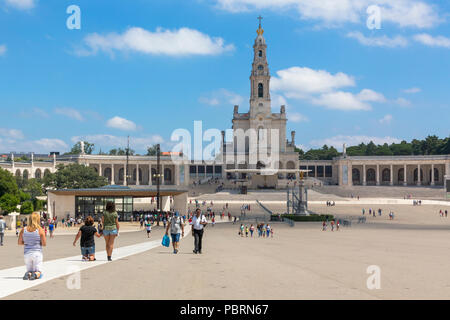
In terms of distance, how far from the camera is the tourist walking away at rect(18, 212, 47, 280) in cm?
905

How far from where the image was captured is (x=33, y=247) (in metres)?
9.24

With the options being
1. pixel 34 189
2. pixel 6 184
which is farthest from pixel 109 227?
pixel 34 189

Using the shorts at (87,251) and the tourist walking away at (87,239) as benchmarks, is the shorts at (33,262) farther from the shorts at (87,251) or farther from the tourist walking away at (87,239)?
the shorts at (87,251)

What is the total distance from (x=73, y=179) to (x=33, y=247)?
2965 inches

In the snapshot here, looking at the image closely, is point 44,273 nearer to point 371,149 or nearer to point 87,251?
point 87,251

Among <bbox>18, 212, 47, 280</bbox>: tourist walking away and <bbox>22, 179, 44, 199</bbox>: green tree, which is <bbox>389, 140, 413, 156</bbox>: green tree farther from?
<bbox>18, 212, 47, 280</bbox>: tourist walking away

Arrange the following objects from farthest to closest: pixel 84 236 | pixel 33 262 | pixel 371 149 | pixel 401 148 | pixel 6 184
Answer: pixel 371 149 < pixel 401 148 < pixel 6 184 < pixel 84 236 < pixel 33 262

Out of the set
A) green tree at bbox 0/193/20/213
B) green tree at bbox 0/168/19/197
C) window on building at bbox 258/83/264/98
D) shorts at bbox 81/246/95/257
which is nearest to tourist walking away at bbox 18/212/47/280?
shorts at bbox 81/246/95/257

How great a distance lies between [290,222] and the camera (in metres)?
42.8

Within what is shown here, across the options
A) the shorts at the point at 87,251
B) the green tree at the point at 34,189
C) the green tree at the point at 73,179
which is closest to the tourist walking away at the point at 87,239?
the shorts at the point at 87,251

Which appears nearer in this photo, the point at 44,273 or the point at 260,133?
the point at 44,273

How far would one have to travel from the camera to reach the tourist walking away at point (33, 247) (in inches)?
356

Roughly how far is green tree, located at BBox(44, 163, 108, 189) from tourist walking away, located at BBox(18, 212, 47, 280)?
72.7 meters

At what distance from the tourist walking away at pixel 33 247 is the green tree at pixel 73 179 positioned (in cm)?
7274
